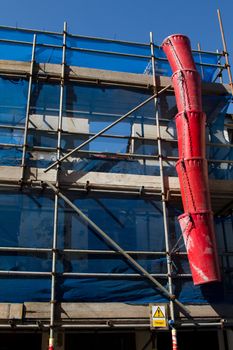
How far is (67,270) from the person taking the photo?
9.18 metres

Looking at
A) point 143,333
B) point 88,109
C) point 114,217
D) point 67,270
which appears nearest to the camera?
point 67,270

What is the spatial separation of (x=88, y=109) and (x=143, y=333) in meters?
6.21

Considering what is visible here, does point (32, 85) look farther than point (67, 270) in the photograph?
Yes

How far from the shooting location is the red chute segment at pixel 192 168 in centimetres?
905

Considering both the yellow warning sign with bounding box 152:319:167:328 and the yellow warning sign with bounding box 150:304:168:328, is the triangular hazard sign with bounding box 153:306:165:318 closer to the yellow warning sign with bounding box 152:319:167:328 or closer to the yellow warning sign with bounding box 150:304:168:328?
the yellow warning sign with bounding box 150:304:168:328

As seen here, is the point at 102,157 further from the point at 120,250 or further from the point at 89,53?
the point at 89,53

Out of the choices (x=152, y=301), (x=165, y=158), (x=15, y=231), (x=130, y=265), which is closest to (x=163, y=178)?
(x=165, y=158)

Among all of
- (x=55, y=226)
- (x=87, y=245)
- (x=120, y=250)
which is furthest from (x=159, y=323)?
(x=55, y=226)

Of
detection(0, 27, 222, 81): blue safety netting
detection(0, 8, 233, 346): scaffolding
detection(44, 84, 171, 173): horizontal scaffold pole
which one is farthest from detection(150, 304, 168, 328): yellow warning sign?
detection(0, 27, 222, 81): blue safety netting

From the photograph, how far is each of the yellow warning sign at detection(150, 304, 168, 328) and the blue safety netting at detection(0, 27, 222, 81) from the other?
22.4ft

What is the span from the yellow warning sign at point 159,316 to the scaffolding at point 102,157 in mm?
192

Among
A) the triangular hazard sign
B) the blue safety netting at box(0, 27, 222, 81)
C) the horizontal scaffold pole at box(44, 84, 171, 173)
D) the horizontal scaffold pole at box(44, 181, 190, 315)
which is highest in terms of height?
the blue safety netting at box(0, 27, 222, 81)

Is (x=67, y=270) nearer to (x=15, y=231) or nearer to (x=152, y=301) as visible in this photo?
(x=15, y=231)

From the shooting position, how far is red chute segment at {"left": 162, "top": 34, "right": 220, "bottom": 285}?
9.05 meters
